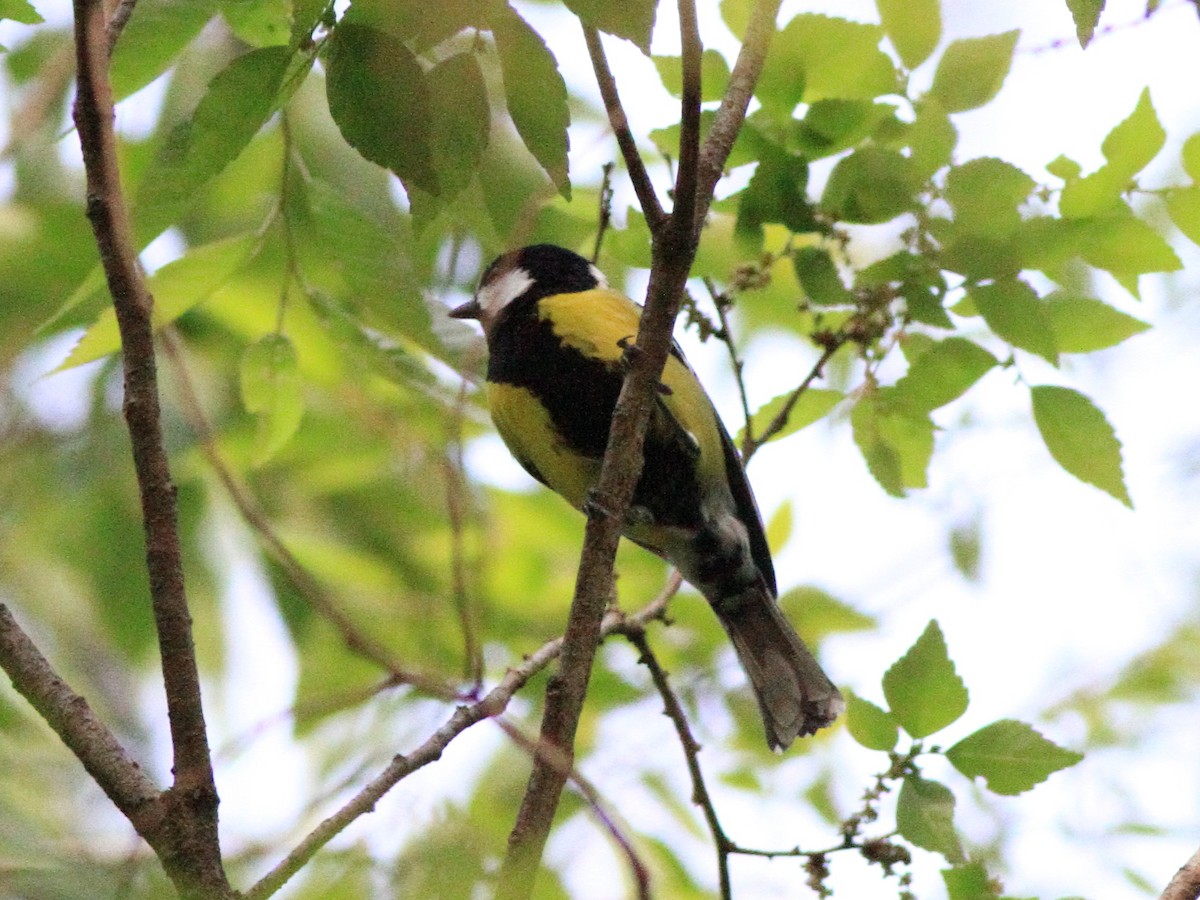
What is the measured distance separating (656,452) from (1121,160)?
4.31ft

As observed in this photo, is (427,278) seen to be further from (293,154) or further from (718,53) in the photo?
(718,53)

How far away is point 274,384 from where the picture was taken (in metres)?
2.39

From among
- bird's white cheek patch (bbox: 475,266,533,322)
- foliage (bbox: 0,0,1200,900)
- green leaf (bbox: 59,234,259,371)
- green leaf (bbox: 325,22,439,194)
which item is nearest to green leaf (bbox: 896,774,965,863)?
foliage (bbox: 0,0,1200,900)

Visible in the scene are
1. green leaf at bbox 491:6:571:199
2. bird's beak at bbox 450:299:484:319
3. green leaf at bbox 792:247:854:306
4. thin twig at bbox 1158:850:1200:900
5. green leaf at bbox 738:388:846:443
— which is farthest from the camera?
bird's beak at bbox 450:299:484:319

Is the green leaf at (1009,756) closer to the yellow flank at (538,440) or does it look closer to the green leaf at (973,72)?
the green leaf at (973,72)

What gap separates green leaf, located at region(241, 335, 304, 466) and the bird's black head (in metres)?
0.94

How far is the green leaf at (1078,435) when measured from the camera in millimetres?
2285

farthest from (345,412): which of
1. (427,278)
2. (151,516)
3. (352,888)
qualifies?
(352,888)

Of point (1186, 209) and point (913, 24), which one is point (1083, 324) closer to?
point (1186, 209)

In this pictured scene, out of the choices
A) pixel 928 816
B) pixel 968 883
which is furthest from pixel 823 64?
pixel 968 883

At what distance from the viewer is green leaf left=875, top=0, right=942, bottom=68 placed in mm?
2283

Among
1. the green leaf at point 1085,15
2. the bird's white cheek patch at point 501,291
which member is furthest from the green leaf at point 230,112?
the bird's white cheek patch at point 501,291

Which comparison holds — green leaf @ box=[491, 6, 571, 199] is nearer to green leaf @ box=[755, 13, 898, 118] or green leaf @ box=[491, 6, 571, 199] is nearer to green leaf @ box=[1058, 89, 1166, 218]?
green leaf @ box=[755, 13, 898, 118]

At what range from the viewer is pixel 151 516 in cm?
166
